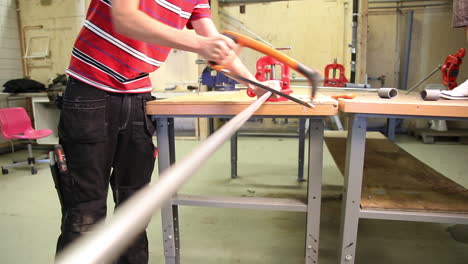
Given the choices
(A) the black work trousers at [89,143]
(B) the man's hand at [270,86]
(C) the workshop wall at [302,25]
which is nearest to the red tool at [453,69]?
(B) the man's hand at [270,86]

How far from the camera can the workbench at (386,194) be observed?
35.4 inches

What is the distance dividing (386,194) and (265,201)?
1.50 ft

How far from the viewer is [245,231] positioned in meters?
1.76

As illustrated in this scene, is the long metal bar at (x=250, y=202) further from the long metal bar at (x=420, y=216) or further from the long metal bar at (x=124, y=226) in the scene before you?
the long metal bar at (x=124, y=226)

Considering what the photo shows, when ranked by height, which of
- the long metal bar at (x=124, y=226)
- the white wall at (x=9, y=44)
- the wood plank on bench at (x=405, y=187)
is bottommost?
the wood plank on bench at (x=405, y=187)

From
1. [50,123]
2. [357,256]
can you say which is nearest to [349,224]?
[357,256]

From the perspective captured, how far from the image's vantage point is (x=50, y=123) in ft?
12.1

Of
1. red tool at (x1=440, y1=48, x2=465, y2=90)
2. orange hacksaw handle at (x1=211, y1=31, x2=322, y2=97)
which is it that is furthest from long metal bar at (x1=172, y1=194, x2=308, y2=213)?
red tool at (x1=440, y1=48, x2=465, y2=90)

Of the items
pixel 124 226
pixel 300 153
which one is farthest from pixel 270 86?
pixel 300 153

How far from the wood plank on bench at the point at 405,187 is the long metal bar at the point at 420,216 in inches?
0.6

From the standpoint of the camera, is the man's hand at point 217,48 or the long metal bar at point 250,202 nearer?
the man's hand at point 217,48

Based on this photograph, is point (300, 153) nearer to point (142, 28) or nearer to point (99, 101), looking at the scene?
point (99, 101)

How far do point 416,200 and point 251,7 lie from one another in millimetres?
3997

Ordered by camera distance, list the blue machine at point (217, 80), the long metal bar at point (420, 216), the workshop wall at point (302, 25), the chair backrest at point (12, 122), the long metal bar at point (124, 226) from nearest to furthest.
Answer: the long metal bar at point (124, 226), the long metal bar at point (420, 216), the blue machine at point (217, 80), the chair backrest at point (12, 122), the workshop wall at point (302, 25)
